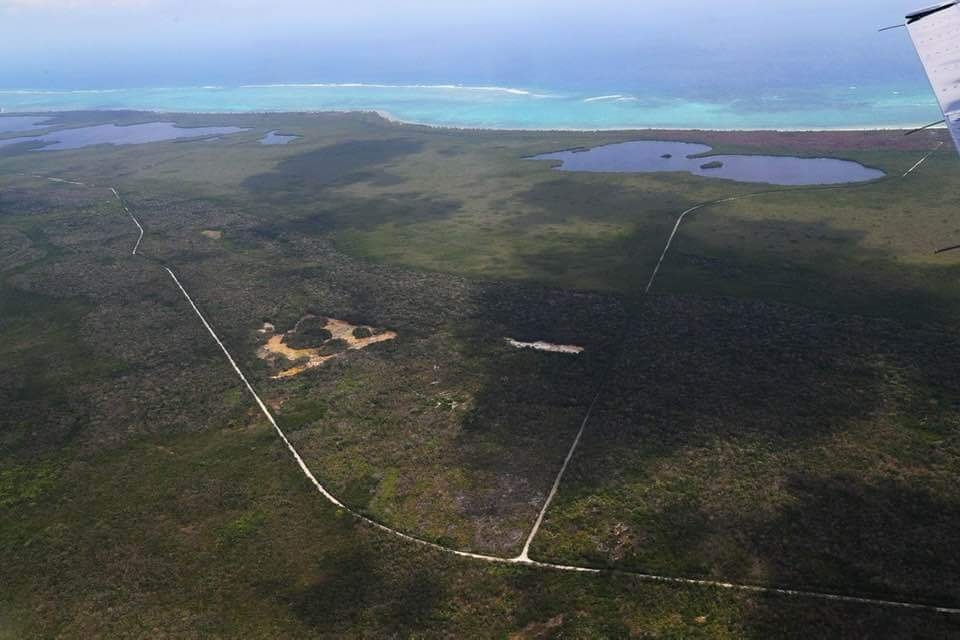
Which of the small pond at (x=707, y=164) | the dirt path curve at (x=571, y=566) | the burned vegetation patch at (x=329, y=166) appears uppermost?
the small pond at (x=707, y=164)

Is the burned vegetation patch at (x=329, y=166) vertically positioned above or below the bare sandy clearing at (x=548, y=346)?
above

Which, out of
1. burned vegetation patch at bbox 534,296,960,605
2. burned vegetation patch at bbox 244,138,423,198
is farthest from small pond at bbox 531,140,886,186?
burned vegetation patch at bbox 534,296,960,605

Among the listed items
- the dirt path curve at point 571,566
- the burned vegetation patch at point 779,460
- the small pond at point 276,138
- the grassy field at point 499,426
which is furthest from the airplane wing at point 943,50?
the small pond at point 276,138

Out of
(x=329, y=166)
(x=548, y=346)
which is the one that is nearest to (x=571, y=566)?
(x=548, y=346)

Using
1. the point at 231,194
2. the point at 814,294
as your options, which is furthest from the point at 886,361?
the point at 231,194

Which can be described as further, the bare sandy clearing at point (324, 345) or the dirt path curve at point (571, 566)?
the bare sandy clearing at point (324, 345)

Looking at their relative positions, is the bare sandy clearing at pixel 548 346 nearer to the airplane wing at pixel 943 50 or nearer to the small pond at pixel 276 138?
the airplane wing at pixel 943 50

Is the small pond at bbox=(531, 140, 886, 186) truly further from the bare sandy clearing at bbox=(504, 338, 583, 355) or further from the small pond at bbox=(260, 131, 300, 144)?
the small pond at bbox=(260, 131, 300, 144)
